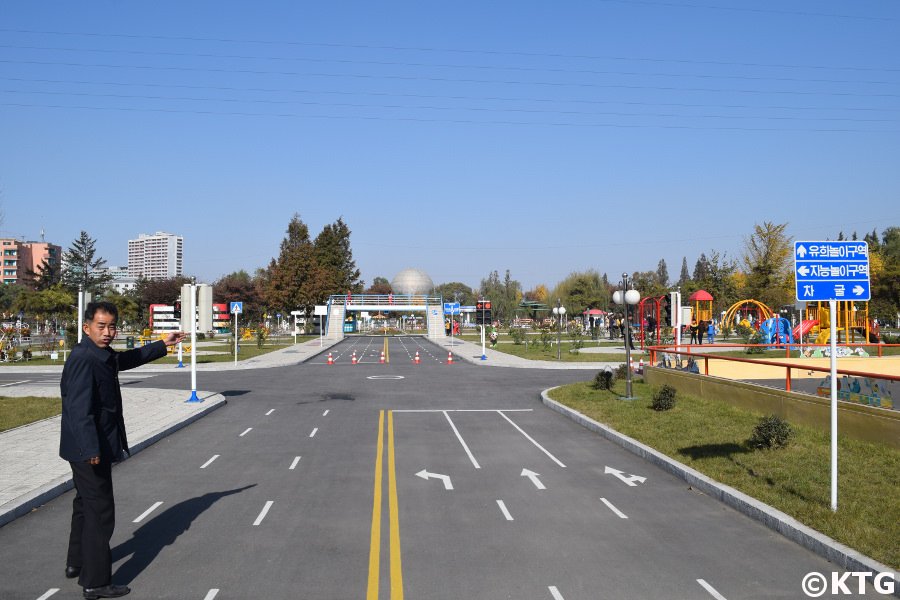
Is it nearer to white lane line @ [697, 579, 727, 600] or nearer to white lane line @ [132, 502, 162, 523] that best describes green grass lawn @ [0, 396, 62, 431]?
white lane line @ [132, 502, 162, 523]

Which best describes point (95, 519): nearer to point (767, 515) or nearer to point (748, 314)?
point (767, 515)

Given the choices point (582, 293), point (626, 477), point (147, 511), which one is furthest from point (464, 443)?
point (582, 293)

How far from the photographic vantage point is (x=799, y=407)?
14734 millimetres

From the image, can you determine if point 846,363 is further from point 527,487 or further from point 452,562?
point 452,562

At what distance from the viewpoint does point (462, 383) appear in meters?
29.3

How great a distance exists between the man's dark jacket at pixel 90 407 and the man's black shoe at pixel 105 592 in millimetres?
1127

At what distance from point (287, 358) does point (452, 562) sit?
127 feet

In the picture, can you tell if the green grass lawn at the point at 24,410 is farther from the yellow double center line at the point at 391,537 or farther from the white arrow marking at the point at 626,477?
the white arrow marking at the point at 626,477

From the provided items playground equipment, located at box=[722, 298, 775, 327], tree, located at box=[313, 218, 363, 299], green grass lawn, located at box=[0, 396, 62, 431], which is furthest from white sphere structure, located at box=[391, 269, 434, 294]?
green grass lawn, located at box=[0, 396, 62, 431]

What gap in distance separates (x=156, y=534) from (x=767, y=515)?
24.3ft

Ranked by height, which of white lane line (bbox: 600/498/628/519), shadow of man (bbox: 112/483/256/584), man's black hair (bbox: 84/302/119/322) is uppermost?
man's black hair (bbox: 84/302/119/322)

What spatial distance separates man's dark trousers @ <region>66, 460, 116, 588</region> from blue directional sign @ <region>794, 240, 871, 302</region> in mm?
8373

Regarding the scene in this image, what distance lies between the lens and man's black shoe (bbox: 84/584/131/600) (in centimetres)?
662

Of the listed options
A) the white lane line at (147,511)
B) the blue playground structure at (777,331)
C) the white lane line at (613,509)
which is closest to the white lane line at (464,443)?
the white lane line at (613,509)
